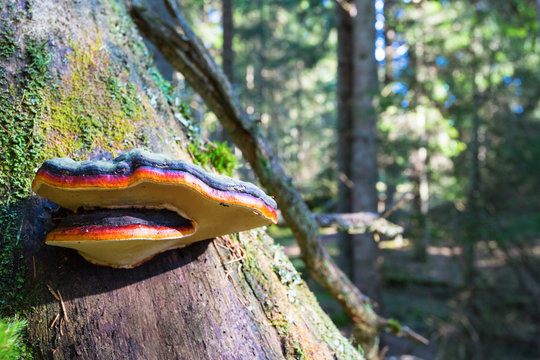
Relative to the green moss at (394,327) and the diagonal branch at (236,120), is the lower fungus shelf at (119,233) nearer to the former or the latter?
the diagonal branch at (236,120)

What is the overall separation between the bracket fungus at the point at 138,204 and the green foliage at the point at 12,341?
0.25 m

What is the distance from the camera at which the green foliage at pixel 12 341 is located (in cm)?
95

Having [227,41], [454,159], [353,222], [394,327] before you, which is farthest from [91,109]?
[454,159]

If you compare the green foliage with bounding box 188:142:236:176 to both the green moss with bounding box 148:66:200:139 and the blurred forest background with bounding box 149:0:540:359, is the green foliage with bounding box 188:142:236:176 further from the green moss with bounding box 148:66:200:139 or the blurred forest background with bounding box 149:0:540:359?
the blurred forest background with bounding box 149:0:540:359

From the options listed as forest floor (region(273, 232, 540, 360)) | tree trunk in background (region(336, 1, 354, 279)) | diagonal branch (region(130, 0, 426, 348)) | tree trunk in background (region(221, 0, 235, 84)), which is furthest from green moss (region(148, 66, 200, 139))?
tree trunk in background (region(221, 0, 235, 84))

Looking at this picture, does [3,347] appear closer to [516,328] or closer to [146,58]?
[146,58]

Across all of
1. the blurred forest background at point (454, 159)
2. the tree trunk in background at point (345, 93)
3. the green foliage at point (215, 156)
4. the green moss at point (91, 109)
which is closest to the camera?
the green moss at point (91, 109)

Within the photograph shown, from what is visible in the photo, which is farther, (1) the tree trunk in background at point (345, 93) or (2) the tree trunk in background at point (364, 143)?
(1) the tree trunk in background at point (345, 93)

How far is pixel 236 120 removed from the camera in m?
2.36

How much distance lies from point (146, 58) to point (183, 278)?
1164 millimetres

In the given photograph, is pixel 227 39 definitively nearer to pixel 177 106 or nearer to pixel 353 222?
pixel 353 222

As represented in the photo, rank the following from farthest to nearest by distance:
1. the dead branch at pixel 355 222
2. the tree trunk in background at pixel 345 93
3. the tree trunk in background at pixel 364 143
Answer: the tree trunk in background at pixel 345 93 < the tree trunk in background at pixel 364 143 < the dead branch at pixel 355 222

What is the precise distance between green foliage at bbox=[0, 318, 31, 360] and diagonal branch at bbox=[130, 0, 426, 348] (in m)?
1.53

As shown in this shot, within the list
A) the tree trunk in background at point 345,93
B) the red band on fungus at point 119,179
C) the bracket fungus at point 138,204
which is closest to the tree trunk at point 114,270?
the bracket fungus at point 138,204
